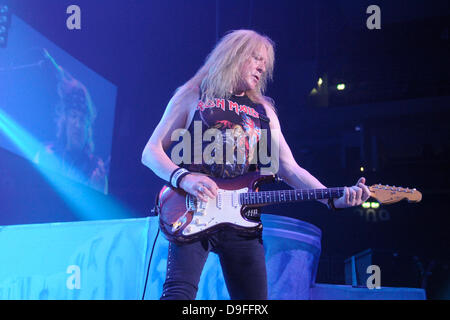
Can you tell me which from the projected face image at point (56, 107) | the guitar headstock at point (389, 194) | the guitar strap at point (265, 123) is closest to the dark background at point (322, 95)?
the projected face image at point (56, 107)

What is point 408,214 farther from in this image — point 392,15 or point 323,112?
point 392,15

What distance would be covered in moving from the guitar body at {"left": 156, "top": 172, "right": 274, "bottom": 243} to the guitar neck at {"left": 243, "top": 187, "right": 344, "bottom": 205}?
3 centimetres

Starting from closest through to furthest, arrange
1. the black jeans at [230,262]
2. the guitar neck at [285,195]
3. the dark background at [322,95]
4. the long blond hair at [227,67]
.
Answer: the black jeans at [230,262] → the guitar neck at [285,195] → the long blond hair at [227,67] → the dark background at [322,95]

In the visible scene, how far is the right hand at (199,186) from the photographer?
6.22 feet

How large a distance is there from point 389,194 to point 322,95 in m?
9.02

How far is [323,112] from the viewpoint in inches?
431

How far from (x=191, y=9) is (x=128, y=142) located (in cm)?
226

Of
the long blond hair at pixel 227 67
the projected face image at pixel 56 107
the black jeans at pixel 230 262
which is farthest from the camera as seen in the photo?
the projected face image at pixel 56 107

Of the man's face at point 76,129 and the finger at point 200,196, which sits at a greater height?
the man's face at point 76,129

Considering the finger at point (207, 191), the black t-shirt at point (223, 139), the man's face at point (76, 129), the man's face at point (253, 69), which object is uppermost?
the man's face at point (76, 129)

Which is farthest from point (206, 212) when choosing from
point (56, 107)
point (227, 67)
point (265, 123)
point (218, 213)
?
point (56, 107)

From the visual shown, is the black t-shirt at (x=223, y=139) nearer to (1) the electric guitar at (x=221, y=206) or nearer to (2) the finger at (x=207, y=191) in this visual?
(1) the electric guitar at (x=221, y=206)

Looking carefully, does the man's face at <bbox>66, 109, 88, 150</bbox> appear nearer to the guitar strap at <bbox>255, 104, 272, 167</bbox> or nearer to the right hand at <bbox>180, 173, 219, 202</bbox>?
the guitar strap at <bbox>255, 104, 272, 167</bbox>
